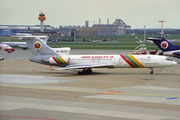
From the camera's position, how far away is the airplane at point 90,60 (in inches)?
1713

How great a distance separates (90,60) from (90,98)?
18.7 meters

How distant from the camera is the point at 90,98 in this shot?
26656 mm

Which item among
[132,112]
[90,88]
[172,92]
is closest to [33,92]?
[90,88]

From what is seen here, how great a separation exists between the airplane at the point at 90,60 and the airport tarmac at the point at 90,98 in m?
4.25

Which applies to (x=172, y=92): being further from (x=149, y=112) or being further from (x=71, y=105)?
(x=71, y=105)

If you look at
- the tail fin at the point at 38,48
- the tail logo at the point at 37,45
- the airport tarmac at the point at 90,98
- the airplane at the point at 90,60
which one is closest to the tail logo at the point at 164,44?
the airplane at the point at 90,60

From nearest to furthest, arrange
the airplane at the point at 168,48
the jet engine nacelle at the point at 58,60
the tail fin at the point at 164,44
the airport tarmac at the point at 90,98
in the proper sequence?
the airport tarmac at the point at 90,98 < the jet engine nacelle at the point at 58,60 < the tail fin at the point at 164,44 < the airplane at the point at 168,48

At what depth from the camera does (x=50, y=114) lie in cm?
2086

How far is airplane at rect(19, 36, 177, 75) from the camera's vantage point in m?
43.5

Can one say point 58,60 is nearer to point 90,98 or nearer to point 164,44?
point 90,98

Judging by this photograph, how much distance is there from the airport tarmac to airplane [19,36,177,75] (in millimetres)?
4250

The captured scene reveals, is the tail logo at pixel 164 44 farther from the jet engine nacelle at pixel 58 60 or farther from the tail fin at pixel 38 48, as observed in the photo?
the tail fin at pixel 38 48

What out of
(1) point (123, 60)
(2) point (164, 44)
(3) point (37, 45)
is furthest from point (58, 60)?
(2) point (164, 44)

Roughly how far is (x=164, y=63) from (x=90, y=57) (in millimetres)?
11453
